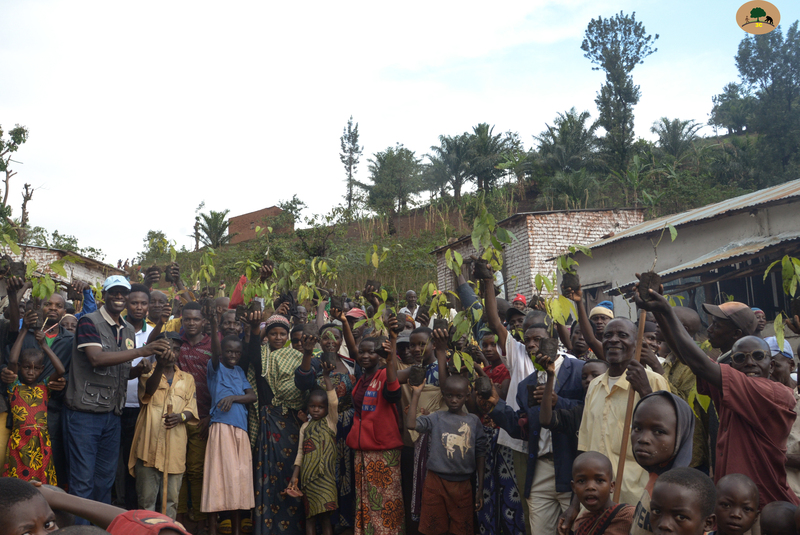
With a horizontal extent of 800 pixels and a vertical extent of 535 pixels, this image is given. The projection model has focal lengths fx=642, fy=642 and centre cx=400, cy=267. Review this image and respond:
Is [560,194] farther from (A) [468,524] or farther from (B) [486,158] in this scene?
(A) [468,524]

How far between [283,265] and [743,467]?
425 cm

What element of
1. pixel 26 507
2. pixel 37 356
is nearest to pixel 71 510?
pixel 26 507

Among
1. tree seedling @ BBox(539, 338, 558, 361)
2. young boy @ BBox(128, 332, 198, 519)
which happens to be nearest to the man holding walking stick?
tree seedling @ BBox(539, 338, 558, 361)

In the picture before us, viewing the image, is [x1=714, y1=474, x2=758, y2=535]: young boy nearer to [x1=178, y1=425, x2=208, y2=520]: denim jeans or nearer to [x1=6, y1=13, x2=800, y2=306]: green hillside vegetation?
[x1=178, y1=425, x2=208, y2=520]: denim jeans

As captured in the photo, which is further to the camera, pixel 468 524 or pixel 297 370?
pixel 297 370

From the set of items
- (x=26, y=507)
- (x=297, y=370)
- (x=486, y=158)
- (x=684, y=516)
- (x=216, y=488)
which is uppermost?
(x=486, y=158)

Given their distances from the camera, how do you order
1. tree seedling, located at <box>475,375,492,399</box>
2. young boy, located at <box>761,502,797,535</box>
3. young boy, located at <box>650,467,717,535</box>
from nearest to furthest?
young boy, located at <box>650,467,717,535</box>
young boy, located at <box>761,502,797,535</box>
tree seedling, located at <box>475,375,492,399</box>

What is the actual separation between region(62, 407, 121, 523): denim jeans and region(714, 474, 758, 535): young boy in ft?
13.5

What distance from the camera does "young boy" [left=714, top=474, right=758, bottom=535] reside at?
2.80m

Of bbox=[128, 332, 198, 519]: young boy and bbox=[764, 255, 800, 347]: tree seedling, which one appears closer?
bbox=[764, 255, 800, 347]: tree seedling

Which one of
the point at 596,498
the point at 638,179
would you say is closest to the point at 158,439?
the point at 596,498

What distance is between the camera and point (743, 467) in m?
2.97

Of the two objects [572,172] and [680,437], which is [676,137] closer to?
[572,172]

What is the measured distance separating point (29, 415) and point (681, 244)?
11.8 m
